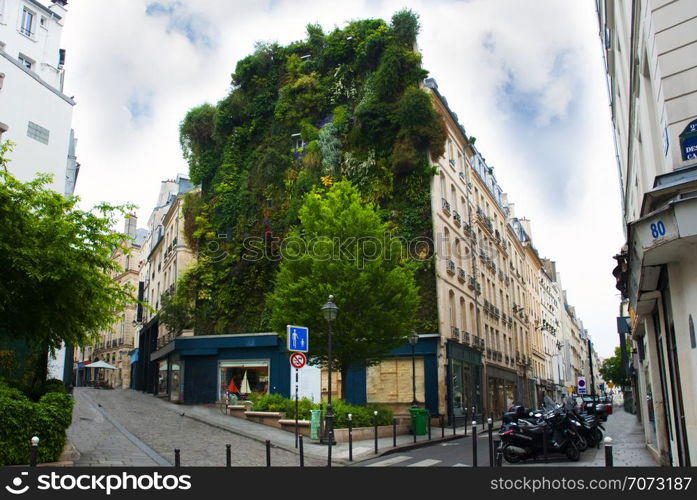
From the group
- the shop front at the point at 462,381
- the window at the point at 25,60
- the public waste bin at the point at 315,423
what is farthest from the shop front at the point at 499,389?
the window at the point at 25,60

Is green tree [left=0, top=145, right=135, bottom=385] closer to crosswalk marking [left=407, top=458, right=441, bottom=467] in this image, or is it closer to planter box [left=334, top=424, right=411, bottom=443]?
planter box [left=334, top=424, right=411, bottom=443]

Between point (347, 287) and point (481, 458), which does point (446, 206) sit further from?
point (481, 458)

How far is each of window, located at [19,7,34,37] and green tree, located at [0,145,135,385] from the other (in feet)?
68.2

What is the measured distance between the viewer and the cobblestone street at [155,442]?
12608 mm

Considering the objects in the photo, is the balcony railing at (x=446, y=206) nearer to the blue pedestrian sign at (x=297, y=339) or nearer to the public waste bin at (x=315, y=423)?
the public waste bin at (x=315, y=423)

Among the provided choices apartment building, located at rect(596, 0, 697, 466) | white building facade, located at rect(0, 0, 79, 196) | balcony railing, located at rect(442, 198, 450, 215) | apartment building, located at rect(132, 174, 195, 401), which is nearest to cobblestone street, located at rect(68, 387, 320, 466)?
apartment building, located at rect(596, 0, 697, 466)

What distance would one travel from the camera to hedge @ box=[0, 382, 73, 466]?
1000 cm

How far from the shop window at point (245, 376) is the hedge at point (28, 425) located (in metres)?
18.0

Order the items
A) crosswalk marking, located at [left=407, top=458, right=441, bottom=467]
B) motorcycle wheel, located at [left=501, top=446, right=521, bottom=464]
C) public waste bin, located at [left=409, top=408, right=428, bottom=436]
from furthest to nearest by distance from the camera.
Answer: public waste bin, located at [left=409, top=408, right=428, bottom=436] → crosswalk marking, located at [left=407, top=458, right=441, bottom=467] → motorcycle wheel, located at [left=501, top=446, right=521, bottom=464]

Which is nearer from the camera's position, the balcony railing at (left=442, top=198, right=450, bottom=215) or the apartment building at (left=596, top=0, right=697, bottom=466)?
the apartment building at (left=596, top=0, right=697, bottom=466)

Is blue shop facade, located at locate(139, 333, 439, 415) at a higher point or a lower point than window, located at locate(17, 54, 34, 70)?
lower

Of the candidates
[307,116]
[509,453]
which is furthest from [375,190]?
[509,453]

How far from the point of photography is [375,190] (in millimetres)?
29344

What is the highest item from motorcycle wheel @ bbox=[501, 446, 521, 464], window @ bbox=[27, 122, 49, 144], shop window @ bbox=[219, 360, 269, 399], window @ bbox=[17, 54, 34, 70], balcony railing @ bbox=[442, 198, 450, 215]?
window @ bbox=[17, 54, 34, 70]
